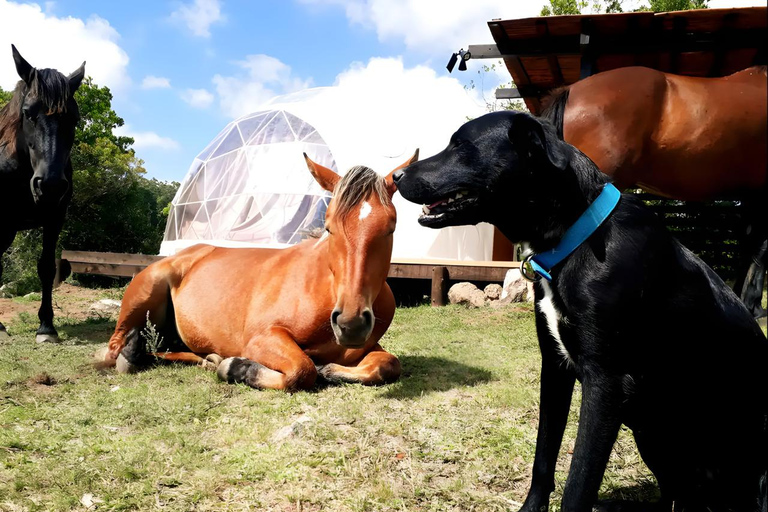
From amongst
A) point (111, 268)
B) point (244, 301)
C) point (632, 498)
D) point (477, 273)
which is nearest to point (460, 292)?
point (477, 273)

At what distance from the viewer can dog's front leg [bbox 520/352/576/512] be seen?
6.92 feet

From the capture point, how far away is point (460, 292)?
932cm

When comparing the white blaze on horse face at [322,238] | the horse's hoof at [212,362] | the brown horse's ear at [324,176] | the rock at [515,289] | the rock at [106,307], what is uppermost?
the brown horse's ear at [324,176]

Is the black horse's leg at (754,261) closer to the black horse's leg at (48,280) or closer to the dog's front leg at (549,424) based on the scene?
the dog's front leg at (549,424)

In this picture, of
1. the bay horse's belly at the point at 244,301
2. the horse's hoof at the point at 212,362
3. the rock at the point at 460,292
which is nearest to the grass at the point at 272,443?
the horse's hoof at the point at 212,362

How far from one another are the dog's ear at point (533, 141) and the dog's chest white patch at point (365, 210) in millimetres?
1755

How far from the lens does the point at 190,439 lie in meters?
3.00

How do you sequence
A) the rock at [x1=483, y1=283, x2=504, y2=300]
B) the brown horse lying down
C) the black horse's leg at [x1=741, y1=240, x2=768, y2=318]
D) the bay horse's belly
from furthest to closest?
the rock at [x1=483, y1=283, x2=504, y2=300]
the black horse's leg at [x1=741, y1=240, x2=768, y2=318]
the bay horse's belly
the brown horse lying down

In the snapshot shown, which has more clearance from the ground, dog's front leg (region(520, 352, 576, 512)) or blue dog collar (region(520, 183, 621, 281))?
blue dog collar (region(520, 183, 621, 281))

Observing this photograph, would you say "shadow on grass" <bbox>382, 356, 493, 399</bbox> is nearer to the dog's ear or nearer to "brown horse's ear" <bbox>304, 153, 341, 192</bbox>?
"brown horse's ear" <bbox>304, 153, 341, 192</bbox>

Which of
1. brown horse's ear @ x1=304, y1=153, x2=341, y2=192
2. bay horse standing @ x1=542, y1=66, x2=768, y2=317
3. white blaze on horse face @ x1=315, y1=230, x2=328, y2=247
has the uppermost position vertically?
bay horse standing @ x1=542, y1=66, x2=768, y2=317

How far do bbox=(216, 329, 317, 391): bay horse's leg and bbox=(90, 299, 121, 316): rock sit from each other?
Answer: 6012 mm

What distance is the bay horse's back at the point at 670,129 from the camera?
3.87m

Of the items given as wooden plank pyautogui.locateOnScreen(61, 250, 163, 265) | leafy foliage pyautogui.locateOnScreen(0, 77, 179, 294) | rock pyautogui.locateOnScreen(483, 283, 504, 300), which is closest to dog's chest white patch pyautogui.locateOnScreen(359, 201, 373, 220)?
rock pyautogui.locateOnScreen(483, 283, 504, 300)
